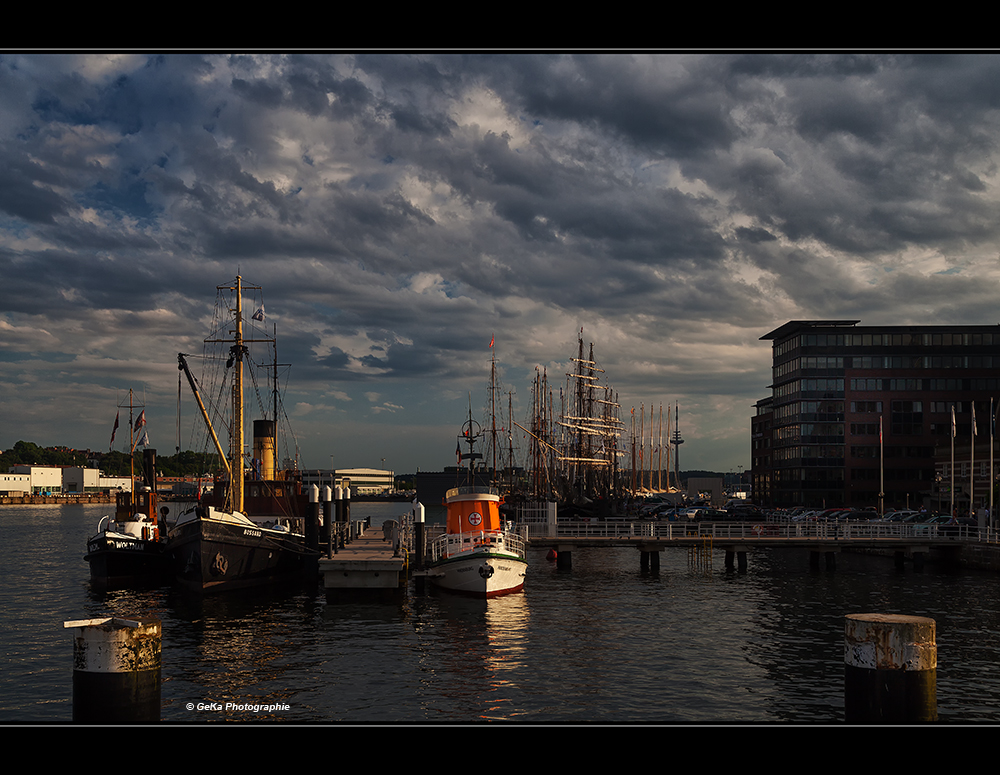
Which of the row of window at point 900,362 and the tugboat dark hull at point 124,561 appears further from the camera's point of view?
the row of window at point 900,362

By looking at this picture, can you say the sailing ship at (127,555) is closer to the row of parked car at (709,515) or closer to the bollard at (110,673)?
the bollard at (110,673)

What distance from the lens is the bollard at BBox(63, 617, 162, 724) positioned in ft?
32.8

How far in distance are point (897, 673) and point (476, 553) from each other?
3017 cm

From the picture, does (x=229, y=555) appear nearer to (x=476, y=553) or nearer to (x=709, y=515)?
(x=476, y=553)

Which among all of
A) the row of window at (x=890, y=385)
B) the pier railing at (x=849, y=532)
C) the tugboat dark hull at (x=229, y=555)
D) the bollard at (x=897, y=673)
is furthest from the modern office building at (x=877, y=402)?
the bollard at (x=897, y=673)

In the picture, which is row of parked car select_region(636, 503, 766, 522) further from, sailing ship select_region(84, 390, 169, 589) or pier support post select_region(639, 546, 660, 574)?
sailing ship select_region(84, 390, 169, 589)

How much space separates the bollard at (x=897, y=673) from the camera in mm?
10031

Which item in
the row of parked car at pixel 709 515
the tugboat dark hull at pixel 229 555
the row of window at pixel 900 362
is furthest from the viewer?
the row of window at pixel 900 362

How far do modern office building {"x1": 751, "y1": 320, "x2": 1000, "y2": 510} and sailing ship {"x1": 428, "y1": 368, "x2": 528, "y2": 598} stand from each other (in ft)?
282

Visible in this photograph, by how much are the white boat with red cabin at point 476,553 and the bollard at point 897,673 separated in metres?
29.5

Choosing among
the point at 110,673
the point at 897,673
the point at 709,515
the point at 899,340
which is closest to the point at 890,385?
the point at 899,340

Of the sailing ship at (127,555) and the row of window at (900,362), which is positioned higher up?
the row of window at (900,362)
